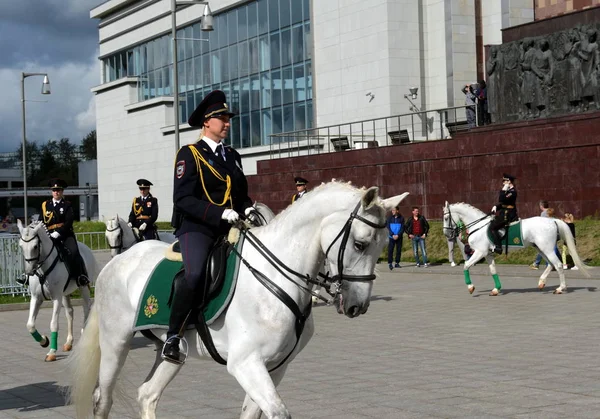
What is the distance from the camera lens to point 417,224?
1198 inches

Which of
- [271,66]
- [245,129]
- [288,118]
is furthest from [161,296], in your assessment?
[245,129]

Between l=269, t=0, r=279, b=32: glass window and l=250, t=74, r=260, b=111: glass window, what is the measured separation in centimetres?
306

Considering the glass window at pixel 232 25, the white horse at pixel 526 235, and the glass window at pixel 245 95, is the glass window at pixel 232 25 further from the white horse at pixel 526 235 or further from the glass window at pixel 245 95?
the white horse at pixel 526 235

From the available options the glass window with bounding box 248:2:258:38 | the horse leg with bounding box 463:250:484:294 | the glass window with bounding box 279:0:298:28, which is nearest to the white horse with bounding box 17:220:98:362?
the horse leg with bounding box 463:250:484:294

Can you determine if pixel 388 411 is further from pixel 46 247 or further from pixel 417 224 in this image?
pixel 417 224

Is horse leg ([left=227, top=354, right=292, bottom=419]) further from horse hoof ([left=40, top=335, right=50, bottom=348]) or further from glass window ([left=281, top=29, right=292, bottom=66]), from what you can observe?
glass window ([left=281, top=29, right=292, bottom=66])

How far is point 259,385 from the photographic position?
611cm

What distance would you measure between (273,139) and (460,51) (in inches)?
513

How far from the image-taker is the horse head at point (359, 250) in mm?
6105

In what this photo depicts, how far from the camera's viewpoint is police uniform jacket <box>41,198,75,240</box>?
14.2m

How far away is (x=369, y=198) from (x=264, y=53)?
48.1 m

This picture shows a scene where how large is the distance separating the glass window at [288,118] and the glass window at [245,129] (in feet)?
12.6

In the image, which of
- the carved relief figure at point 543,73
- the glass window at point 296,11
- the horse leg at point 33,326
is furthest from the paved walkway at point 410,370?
the glass window at point 296,11

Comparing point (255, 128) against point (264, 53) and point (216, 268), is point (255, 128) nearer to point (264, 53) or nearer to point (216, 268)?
point (264, 53)
